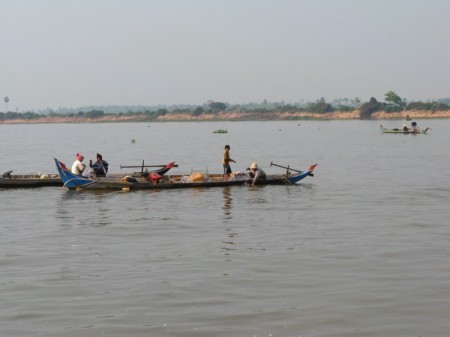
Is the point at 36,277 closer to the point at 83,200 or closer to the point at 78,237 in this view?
the point at 78,237

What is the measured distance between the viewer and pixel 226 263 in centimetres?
1452

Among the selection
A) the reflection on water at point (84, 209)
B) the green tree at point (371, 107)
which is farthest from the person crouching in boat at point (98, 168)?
the green tree at point (371, 107)

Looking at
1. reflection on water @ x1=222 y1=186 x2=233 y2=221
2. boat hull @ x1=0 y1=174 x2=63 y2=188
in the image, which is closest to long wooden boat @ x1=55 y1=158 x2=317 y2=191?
reflection on water @ x1=222 y1=186 x2=233 y2=221

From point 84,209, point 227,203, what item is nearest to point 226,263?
point 227,203

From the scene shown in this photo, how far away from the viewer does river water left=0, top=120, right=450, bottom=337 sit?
1078cm

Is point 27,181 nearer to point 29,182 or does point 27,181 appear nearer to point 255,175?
point 29,182

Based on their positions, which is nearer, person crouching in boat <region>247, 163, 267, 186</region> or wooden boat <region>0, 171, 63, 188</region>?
person crouching in boat <region>247, 163, 267, 186</region>

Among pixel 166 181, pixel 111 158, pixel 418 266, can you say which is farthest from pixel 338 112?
pixel 418 266

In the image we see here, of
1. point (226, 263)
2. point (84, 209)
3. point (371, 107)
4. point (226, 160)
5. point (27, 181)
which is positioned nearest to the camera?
point (226, 263)

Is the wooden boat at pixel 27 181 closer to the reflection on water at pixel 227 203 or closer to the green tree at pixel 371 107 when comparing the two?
the reflection on water at pixel 227 203

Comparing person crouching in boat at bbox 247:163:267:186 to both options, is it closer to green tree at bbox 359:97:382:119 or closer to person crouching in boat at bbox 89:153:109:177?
person crouching in boat at bbox 89:153:109:177

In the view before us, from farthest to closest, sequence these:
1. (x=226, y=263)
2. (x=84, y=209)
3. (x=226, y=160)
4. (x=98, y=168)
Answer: (x=226, y=160)
(x=98, y=168)
(x=84, y=209)
(x=226, y=263)

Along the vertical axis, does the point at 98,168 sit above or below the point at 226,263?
above

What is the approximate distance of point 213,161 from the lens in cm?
4878
